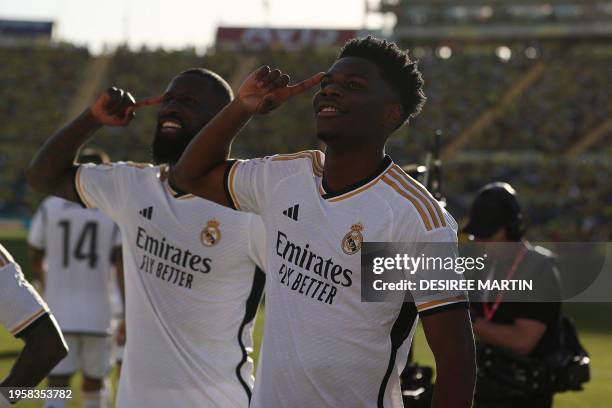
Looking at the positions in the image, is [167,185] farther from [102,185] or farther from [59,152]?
[59,152]

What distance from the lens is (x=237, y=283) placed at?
4.39 m

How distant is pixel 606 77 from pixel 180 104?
38755 millimetres

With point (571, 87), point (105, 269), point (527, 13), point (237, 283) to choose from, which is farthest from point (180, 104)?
point (527, 13)

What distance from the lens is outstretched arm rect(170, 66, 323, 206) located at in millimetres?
3395

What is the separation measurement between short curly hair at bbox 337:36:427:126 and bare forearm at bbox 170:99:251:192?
1.32 ft

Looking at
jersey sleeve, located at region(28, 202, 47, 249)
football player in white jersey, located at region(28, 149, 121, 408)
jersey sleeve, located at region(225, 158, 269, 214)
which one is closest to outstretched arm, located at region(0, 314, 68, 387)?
jersey sleeve, located at region(225, 158, 269, 214)

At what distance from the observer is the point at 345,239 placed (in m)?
Result: 3.13

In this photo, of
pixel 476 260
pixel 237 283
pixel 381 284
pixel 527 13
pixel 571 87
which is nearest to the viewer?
pixel 381 284

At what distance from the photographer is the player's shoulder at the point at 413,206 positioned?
3.01m

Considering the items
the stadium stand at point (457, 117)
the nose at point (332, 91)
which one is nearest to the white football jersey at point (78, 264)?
the nose at point (332, 91)

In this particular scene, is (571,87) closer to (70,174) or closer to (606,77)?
(606,77)

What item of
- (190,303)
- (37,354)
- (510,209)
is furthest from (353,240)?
(510,209)

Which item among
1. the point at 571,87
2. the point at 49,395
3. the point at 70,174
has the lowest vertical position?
the point at 49,395

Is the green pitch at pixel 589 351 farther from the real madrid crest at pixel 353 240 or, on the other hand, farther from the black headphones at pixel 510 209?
the real madrid crest at pixel 353 240
